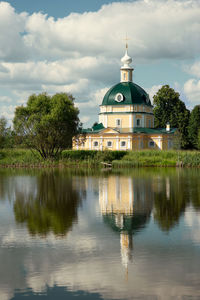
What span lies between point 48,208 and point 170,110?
69632 millimetres

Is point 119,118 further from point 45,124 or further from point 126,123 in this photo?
point 45,124

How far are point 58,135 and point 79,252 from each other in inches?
1711

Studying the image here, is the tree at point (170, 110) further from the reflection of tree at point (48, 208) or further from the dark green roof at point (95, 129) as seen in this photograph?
the reflection of tree at point (48, 208)

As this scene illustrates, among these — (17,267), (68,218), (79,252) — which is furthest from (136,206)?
(17,267)

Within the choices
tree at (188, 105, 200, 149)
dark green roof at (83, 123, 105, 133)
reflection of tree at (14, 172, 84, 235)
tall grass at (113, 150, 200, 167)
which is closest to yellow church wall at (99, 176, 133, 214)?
reflection of tree at (14, 172, 84, 235)

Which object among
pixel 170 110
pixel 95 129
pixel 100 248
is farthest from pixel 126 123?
pixel 100 248

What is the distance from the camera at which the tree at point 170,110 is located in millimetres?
84062

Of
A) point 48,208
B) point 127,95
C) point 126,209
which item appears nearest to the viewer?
point 126,209

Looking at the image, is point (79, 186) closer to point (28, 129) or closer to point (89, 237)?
point (89, 237)

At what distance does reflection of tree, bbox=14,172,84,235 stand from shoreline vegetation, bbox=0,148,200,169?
2506cm

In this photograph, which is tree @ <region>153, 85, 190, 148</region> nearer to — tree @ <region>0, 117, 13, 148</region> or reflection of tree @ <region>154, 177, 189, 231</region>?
tree @ <region>0, 117, 13, 148</region>

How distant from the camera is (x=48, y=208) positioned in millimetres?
18141

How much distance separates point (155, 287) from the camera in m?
8.55

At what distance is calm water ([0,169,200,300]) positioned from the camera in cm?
859
